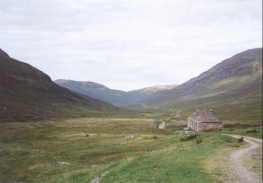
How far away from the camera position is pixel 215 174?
29.8 meters

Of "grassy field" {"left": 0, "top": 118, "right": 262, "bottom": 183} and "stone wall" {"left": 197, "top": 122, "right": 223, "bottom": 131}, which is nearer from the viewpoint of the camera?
"grassy field" {"left": 0, "top": 118, "right": 262, "bottom": 183}

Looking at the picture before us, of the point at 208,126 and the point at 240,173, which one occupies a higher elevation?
the point at 208,126

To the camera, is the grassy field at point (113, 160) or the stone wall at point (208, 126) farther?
the stone wall at point (208, 126)

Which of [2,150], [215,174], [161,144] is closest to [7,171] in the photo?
[2,150]

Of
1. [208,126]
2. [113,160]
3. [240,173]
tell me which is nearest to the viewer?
[240,173]

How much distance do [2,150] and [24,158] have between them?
7.08 m

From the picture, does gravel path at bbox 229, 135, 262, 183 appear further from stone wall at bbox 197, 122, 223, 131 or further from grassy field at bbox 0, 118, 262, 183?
stone wall at bbox 197, 122, 223, 131

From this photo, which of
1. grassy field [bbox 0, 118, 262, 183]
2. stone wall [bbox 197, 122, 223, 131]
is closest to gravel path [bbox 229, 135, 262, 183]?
grassy field [bbox 0, 118, 262, 183]

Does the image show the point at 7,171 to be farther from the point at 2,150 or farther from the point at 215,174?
the point at 215,174

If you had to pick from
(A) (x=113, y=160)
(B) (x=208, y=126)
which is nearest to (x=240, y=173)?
(A) (x=113, y=160)

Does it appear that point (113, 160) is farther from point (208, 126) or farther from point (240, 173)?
point (208, 126)

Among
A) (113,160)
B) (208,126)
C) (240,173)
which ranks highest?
(208,126)

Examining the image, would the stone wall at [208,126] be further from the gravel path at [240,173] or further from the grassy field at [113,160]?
the gravel path at [240,173]

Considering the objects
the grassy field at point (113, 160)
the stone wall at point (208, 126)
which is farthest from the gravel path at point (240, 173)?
the stone wall at point (208, 126)
